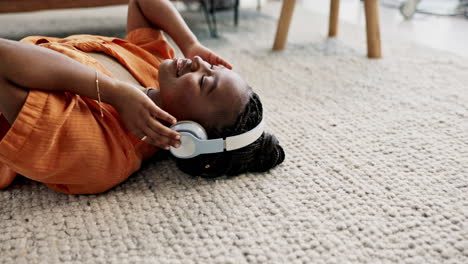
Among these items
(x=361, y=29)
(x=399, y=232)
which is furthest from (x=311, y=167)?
(x=361, y=29)

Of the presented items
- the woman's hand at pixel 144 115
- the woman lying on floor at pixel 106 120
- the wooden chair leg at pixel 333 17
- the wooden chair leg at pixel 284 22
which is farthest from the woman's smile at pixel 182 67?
the wooden chair leg at pixel 333 17

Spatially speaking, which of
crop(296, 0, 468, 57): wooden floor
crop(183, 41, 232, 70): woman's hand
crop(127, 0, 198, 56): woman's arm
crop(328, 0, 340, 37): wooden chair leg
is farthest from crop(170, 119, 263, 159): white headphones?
crop(296, 0, 468, 57): wooden floor

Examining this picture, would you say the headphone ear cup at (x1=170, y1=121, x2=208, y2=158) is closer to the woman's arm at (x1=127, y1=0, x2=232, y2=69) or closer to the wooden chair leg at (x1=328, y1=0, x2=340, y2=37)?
the woman's arm at (x1=127, y1=0, x2=232, y2=69)

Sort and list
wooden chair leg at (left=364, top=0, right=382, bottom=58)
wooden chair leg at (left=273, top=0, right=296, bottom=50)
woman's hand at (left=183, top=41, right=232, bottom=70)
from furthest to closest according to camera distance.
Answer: wooden chair leg at (left=273, top=0, right=296, bottom=50) → wooden chair leg at (left=364, top=0, right=382, bottom=58) → woman's hand at (left=183, top=41, right=232, bottom=70)

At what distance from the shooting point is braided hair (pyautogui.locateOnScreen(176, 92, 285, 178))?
2.34 feet

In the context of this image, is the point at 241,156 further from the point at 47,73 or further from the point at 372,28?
the point at 372,28

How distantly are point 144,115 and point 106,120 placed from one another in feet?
0.32

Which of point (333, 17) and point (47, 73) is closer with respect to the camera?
point (47, 73)

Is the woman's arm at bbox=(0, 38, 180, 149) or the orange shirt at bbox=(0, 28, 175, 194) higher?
the woman's arm at bbox=(0, 38, 180, 149)

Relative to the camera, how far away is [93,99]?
68 cm

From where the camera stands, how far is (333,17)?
165 cm

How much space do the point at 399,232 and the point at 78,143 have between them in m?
0.53

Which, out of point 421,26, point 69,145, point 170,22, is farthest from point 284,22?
point 69,145

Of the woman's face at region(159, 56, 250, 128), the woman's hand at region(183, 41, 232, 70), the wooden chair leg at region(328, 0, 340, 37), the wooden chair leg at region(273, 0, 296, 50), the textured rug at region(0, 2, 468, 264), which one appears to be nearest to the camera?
the textured rug at region(0, 2, 468, 264)
